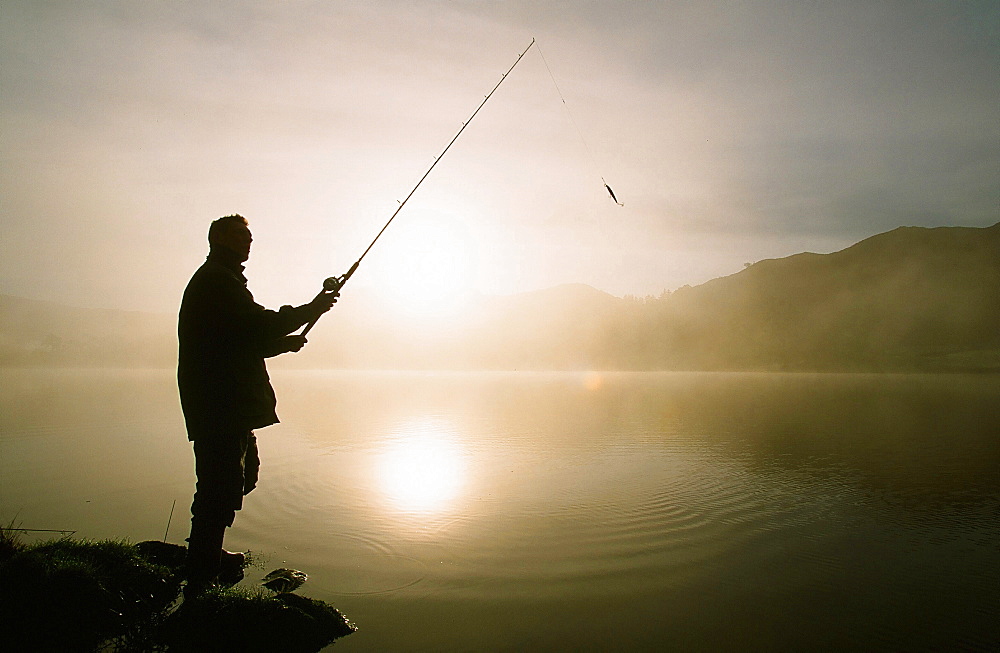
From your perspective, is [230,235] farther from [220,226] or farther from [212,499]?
[212,499]

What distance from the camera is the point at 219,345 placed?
5031mm

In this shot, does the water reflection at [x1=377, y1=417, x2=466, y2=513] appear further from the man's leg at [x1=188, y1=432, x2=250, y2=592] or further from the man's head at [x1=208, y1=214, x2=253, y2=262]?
the man's head at [x1=208, y1=214, x2=253, y2=262]

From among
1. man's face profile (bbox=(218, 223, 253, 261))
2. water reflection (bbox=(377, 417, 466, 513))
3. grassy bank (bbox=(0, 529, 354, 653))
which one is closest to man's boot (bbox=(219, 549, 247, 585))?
grassy bank (bbox=(0, 529, 354, 653))

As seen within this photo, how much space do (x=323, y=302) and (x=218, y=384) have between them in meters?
1.22

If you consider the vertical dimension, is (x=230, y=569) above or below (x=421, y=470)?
below

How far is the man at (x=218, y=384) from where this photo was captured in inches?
196

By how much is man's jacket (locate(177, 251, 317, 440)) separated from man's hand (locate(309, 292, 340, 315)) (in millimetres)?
334

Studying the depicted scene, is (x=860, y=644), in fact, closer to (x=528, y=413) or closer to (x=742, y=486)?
(x=742, y=486)

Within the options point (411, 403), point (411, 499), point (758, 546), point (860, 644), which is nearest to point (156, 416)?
point (411, 403)

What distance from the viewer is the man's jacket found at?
16.4ft

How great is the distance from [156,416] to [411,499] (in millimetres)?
19017

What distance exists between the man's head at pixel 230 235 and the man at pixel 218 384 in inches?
7.6

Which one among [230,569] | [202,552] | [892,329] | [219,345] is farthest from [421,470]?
[892,329]

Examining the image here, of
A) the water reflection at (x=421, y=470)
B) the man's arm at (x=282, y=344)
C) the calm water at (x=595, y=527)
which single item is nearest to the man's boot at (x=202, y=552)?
the calm water at (x=595, y=527)
